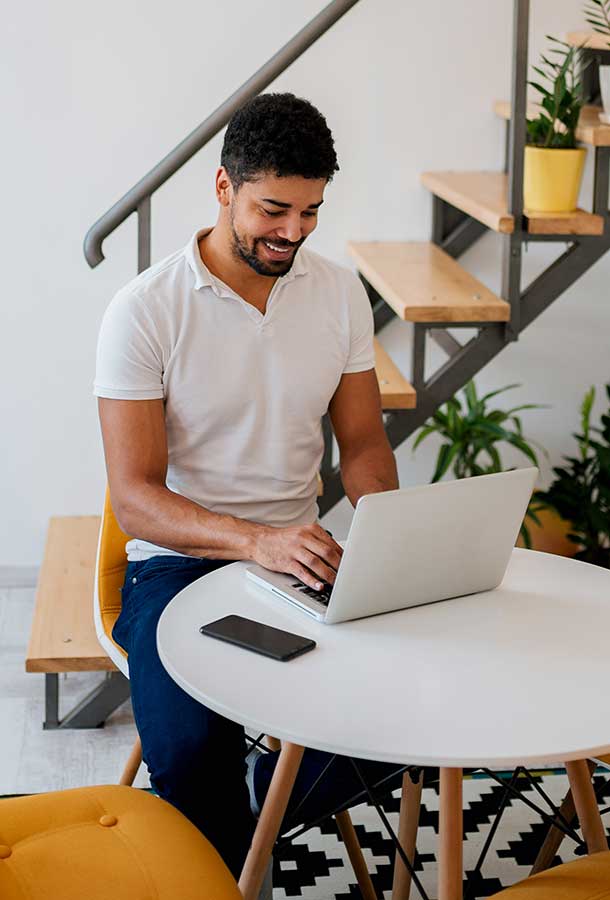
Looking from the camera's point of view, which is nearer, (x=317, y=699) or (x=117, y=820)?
(x=317, y=699)

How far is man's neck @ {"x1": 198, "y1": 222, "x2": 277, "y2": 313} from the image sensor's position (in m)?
2.01

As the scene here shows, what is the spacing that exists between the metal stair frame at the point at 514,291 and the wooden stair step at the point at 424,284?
0.05 meters

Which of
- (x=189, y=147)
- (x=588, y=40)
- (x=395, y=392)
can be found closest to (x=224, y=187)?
(x=189, y=147)

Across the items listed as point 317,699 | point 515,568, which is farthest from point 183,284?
point 317,699

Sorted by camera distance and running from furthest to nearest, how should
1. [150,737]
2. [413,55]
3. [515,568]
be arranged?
[413,55] < [515,568] < [150,737]

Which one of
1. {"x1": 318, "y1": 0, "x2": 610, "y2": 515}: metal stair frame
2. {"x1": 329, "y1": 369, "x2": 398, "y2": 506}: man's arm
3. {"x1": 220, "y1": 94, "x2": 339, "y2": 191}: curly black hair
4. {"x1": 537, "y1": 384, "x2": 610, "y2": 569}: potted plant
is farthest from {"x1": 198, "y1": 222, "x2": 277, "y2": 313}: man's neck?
{"x1": 537, "y1": 384, "x2": 610, "y2": 569}: potted plant

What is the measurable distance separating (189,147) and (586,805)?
5.26 feet

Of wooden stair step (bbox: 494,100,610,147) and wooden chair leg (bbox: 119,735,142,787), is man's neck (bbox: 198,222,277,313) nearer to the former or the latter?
wooden chair leg (bbox: 119,735,142,787)

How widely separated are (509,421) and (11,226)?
156 centimetres

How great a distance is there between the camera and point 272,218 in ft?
6.32

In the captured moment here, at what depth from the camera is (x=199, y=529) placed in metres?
1.87

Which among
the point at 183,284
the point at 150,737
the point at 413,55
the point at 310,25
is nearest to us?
the point at 150,737

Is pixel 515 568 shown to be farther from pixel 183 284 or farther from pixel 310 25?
pixel 310 25

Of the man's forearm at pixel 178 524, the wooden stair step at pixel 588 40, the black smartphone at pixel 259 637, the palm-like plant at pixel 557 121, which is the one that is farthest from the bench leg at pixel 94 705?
the wooden stair step at pixel 588 40
